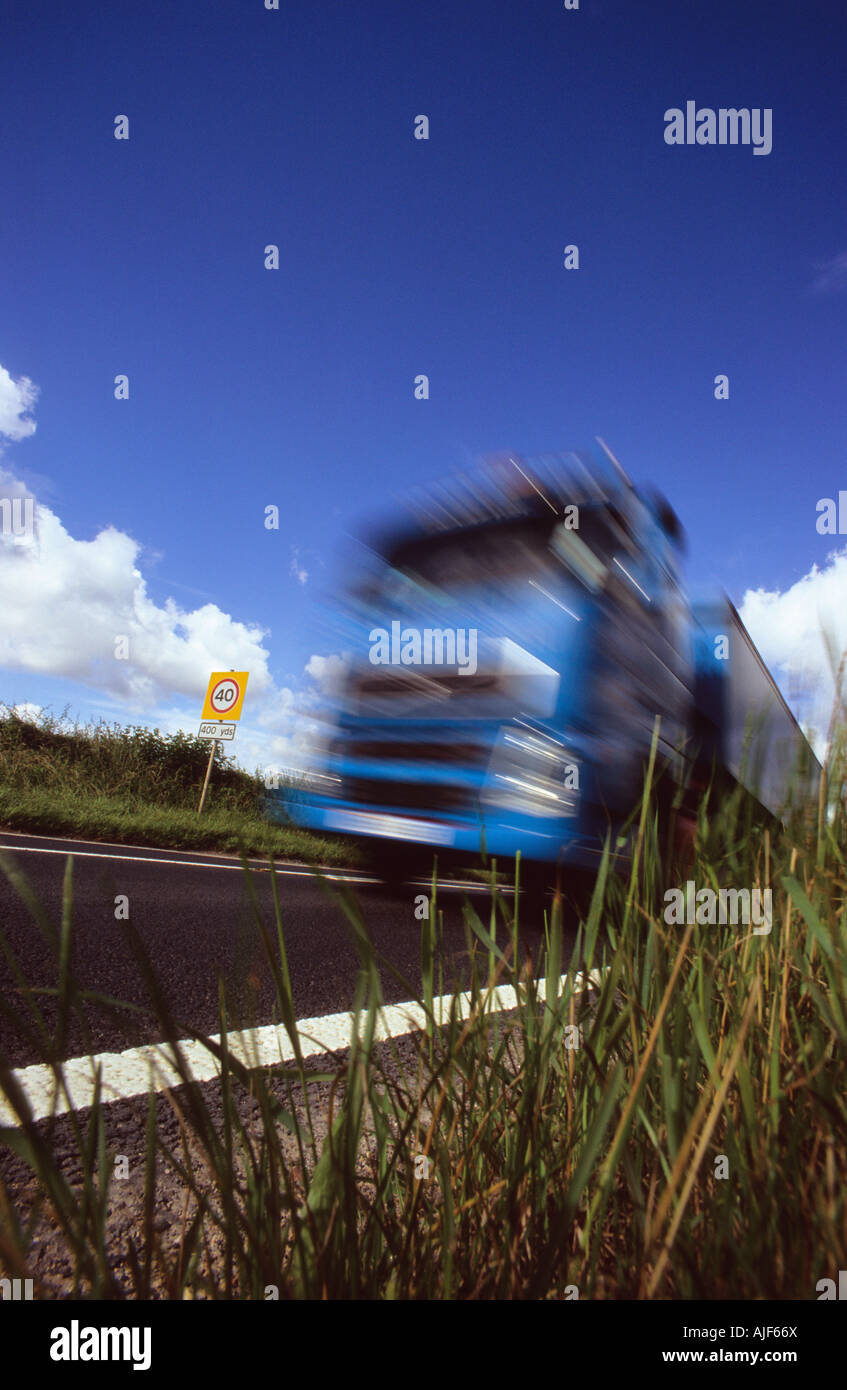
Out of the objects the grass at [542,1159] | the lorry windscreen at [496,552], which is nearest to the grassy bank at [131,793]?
the lorry windscreen at [496,552]

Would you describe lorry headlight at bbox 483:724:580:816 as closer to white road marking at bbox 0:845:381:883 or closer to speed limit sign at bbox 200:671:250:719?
white road marking at bbox 0:845:381:883

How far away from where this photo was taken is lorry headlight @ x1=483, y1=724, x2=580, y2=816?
4125mm

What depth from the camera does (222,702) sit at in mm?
11320

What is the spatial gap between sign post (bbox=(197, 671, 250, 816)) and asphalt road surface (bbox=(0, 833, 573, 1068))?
5.18 meters

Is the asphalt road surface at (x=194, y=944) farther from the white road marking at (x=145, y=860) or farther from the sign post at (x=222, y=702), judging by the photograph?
the sign post at (x=222, y=702)

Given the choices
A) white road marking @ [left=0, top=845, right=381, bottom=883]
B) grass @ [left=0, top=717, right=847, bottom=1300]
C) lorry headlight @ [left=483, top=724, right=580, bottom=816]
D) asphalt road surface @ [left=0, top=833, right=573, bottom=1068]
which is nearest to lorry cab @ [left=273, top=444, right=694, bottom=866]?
lorry headlight @ [left=483, top=724, right=580, bottom=816]

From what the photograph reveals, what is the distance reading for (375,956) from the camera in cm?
72

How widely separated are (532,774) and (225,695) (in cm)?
818

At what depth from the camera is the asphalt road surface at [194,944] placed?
5.78 feet

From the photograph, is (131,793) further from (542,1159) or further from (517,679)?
(542,1159)

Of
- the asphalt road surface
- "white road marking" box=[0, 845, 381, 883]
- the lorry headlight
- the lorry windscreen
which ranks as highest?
the lorry windscreen

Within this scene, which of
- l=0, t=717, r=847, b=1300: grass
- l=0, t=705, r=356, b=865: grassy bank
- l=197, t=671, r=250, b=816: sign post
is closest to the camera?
l=0, t=717, r=847, b=1300: grass

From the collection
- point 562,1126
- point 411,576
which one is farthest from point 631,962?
point 411,576

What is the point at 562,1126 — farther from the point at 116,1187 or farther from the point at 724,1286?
the point at 116,1187
